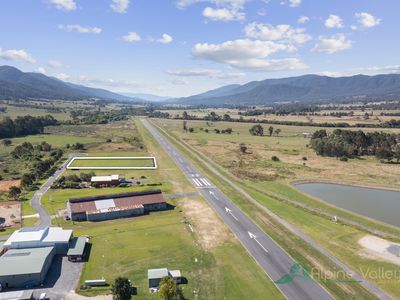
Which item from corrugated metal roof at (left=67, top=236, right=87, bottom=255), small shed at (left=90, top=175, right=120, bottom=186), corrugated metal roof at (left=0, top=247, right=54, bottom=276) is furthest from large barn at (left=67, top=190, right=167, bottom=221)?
small shed at (left=90, top=175, right=120, bottom=186)

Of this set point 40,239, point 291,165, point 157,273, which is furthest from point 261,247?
point 291,165

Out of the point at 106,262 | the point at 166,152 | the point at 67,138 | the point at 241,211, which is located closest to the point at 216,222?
the point at 241,211

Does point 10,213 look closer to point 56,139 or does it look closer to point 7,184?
point 7,184

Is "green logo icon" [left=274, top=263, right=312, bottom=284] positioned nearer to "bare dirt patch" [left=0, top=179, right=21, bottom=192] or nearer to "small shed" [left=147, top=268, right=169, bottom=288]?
"small shed" [left=147, top=268, right=169, bottom=288]

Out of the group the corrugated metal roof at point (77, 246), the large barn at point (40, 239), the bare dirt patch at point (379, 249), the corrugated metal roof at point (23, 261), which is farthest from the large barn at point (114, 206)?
the bare dirt patch at point (379, 249)

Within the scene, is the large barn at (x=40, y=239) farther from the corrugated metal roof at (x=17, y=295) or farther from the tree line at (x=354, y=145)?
the tree line at (x=354, y=145)

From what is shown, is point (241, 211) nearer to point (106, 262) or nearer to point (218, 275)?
point (218, 275)
